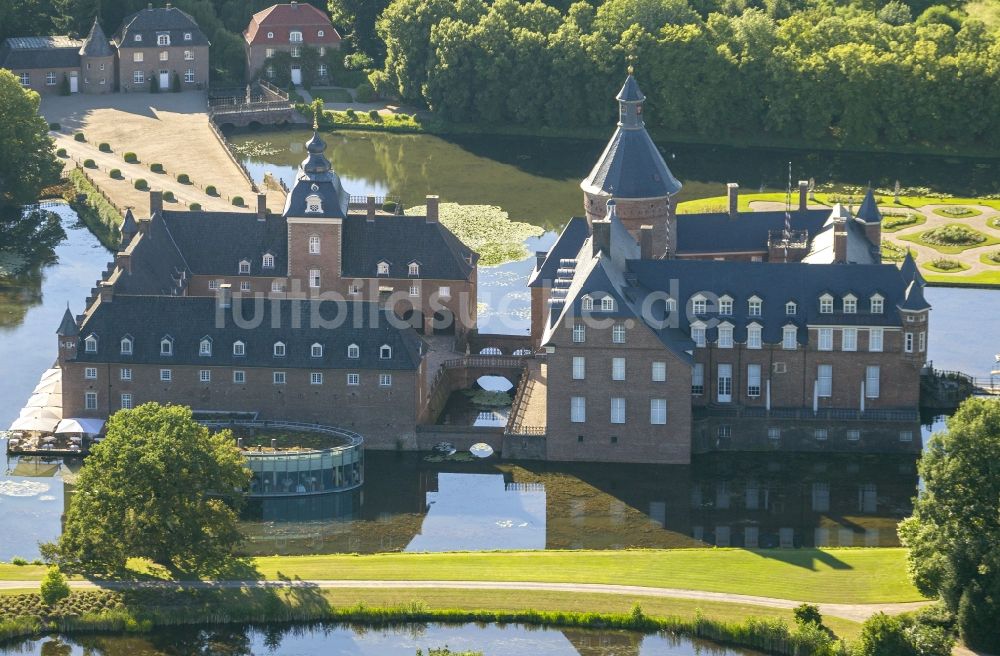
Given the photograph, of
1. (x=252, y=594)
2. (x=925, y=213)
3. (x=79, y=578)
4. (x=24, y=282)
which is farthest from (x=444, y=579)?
(x=925, y=213)

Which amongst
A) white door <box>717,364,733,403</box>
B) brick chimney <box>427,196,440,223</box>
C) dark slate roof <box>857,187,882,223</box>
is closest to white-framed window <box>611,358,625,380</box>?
white door <box>717,364,733,403</box>

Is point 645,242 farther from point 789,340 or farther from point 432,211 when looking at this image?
point 432,211

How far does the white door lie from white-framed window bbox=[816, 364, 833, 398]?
4.98 m

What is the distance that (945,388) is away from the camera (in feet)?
499

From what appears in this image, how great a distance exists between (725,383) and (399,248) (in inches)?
1040

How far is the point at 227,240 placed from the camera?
16338 cm

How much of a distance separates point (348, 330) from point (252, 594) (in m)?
26.1

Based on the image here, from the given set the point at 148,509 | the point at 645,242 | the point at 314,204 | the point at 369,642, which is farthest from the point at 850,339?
the point at 148,509

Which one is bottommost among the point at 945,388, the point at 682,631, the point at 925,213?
the point at 682,631

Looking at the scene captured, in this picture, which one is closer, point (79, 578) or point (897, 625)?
point (897, 625)

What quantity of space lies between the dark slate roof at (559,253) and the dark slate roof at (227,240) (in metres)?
16.7

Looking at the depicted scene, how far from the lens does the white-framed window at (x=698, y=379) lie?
480ft

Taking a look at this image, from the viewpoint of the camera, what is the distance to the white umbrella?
144375mm

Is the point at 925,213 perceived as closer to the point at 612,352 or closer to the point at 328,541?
the point at 612,352
